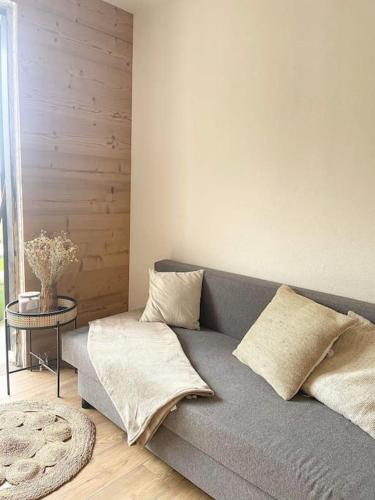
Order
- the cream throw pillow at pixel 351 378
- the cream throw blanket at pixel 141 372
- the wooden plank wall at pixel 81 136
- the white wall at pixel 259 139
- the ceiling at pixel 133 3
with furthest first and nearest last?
the ceiling at pixel 133 3
the wooden plank wall at pixel 81 136
the white wall at pixel 259 139
the cream throw blanket at pixel 141 372
the cream throw pillow at pixel 351 378

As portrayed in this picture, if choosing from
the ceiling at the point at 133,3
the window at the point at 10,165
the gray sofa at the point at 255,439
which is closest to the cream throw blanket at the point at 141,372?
the gray sofa at the point at 255,439

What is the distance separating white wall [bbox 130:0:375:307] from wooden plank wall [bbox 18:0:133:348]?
17 centimetres

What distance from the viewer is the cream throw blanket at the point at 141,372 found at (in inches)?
63.9

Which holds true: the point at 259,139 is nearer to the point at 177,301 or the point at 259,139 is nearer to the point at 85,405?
the point at 177,301

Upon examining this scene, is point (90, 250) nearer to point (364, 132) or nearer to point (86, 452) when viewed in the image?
point (86, 452)

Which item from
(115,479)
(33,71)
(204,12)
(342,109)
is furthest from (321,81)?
(115,479)

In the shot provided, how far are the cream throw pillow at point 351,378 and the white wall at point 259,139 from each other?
36 cm

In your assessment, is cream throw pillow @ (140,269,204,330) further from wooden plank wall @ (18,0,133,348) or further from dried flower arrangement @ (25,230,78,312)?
wooden plank wall @ (18,0,133,348)

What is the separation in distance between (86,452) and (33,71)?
2.31 meters

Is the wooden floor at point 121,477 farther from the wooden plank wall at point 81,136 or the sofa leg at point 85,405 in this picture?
the wooden plank wall at point 81,136

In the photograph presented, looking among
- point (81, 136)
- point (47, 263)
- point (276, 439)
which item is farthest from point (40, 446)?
point (81, 136)

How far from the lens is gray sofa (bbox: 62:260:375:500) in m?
1.24

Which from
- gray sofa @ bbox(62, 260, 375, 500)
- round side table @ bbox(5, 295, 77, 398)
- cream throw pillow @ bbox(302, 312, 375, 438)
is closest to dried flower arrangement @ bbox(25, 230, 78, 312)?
round side table @ bbox(5, 295, 77, 398)

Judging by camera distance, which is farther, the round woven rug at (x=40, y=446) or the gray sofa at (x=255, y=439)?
the round woven rug at (x=40, y=446)
